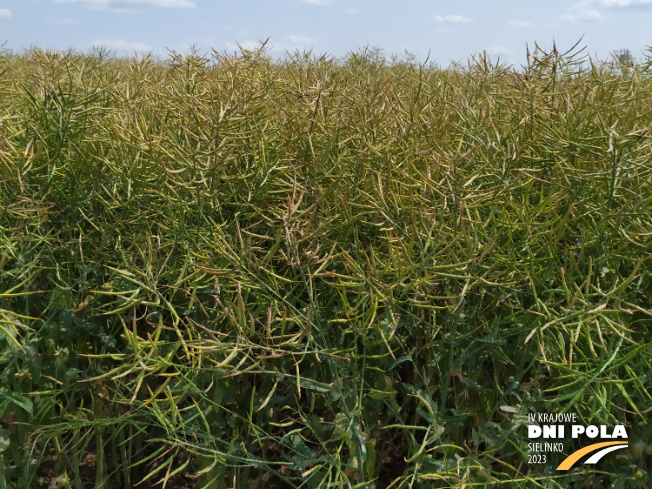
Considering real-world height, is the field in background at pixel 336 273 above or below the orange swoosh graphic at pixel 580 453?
above

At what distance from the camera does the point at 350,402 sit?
180 cm

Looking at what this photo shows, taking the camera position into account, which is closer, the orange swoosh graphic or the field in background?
the field in background

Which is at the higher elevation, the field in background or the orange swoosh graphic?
the field in background

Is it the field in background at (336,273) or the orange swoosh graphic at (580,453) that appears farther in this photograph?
the orange swoosh graphic at (580,453)

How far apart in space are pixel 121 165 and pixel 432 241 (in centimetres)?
101

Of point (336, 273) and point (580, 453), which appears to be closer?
point (336, 273)


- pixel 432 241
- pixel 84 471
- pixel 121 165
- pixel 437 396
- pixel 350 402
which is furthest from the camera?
pixel 84 471

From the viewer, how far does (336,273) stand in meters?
1.49

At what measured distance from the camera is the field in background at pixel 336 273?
1.58m

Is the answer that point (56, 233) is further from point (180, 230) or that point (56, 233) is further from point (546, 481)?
point (546, 481)

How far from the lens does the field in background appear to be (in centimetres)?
158

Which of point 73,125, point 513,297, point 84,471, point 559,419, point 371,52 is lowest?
point 84,471

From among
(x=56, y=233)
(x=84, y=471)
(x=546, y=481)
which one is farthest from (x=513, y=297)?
(x=84, y=471)

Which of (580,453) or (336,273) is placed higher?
(336,273)
